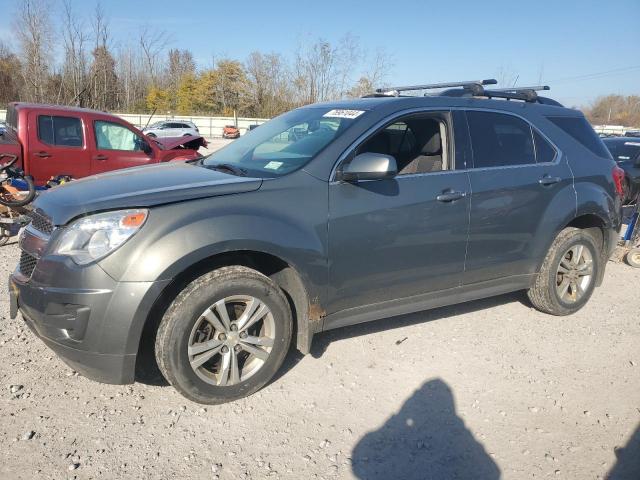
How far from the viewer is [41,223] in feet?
9.78

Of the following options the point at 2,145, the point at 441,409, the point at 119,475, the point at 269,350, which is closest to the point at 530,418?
the point at 441,409

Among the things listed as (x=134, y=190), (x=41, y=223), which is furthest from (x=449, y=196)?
(x=41, y=223)

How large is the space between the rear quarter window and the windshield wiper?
2.85 meters

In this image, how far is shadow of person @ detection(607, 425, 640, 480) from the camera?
2564 mm

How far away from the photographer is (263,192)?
3.01m

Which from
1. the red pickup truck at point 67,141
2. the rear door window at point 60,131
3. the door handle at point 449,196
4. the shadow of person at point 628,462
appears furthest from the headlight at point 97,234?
the rear door window at point 60,131

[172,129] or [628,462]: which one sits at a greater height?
[172,129]

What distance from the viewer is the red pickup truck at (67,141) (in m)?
7.63

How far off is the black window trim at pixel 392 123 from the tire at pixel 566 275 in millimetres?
1429

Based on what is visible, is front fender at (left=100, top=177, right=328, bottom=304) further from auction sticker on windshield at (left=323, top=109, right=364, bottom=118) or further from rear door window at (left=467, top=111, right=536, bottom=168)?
rear door window at (left=467, top=111, right=536, bottom=168)

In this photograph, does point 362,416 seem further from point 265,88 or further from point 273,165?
point 265,88

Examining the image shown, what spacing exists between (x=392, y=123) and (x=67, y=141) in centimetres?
646

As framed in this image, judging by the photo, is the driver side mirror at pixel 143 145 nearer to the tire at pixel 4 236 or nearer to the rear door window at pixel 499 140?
the tire at pixel 4 236

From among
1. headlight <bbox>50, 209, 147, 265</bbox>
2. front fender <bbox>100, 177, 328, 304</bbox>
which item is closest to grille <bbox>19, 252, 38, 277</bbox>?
headlight <bbox>50, 209, 147, 265</bbox>
